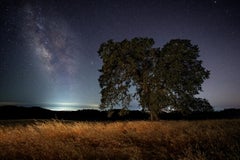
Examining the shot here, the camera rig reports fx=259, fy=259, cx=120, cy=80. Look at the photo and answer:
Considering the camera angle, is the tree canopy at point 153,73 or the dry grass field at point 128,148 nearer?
the dry grass field at point 128,148

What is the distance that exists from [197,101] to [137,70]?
7006mm

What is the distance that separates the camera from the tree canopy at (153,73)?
85.0 ft

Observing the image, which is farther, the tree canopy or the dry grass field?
the tree canopy

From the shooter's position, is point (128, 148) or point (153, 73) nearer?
point (128, 148)

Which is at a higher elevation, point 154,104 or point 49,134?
point 154,104

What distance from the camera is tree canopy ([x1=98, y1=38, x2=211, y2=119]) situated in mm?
25922

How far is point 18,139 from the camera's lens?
34.8ft

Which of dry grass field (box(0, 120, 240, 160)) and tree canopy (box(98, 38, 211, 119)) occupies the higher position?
tree canopy (box(98, 38, 211, 119))

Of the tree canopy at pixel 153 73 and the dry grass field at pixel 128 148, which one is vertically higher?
the tree canopy at pixel 153 73

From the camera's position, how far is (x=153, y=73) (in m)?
27.0

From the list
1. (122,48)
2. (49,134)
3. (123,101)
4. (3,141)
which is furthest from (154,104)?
(3,141)

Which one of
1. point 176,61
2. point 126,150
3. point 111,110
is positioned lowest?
point 126,150

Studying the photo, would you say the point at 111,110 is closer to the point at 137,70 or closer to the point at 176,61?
the point at 137,70

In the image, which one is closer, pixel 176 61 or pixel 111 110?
pixel 176 61
